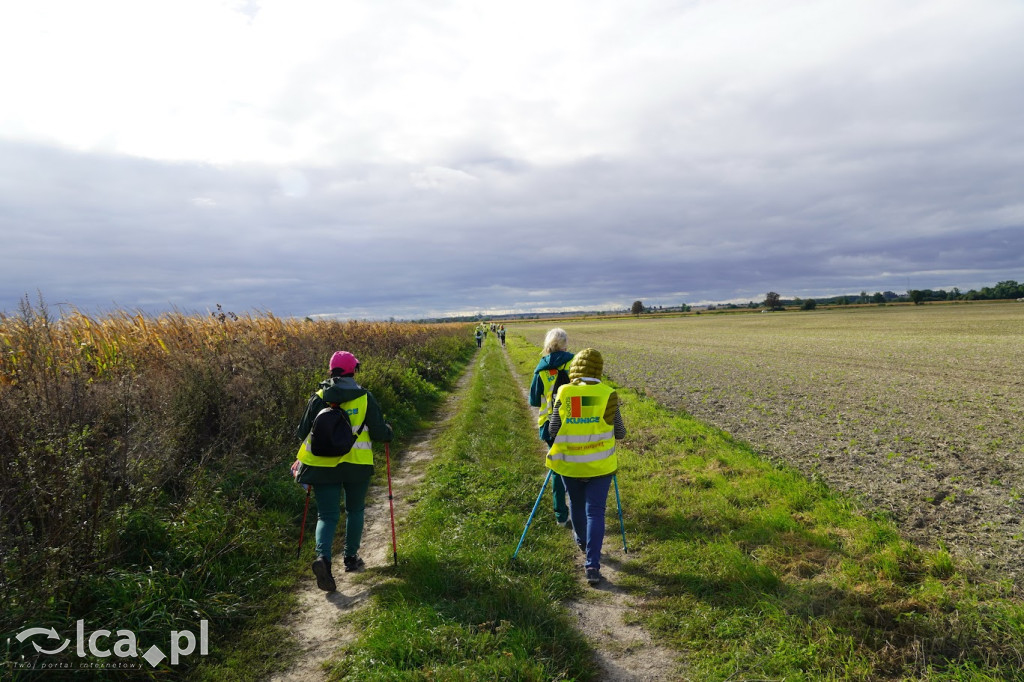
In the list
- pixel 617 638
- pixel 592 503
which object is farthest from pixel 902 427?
pixel 617 638

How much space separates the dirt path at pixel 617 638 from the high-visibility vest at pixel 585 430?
1.19 metres

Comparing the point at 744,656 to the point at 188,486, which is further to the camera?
the point at 188,486

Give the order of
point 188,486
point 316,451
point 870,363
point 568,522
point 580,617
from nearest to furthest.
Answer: point 580,617, point 316,451, point 188,486, point 568,522, point 870,363

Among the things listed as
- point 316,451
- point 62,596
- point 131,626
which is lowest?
point 131,626

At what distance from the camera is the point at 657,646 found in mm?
4039

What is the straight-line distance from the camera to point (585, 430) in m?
5.05

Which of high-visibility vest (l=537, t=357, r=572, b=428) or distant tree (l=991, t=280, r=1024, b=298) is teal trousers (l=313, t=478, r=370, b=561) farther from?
distant tree (l=991, t=280, r=1024, b=298)

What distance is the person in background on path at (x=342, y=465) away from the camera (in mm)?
5102

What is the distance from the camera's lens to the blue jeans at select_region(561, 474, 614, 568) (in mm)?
5004

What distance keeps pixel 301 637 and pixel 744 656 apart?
12.4 ft

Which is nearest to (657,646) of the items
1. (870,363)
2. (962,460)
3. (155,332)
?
(962,460)

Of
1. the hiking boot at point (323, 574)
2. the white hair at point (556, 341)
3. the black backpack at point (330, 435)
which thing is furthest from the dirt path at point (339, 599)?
the white hair at point (556, 341)

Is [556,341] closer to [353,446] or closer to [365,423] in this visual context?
[365,423]

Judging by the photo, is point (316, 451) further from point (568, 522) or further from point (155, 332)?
point (155, 332)
